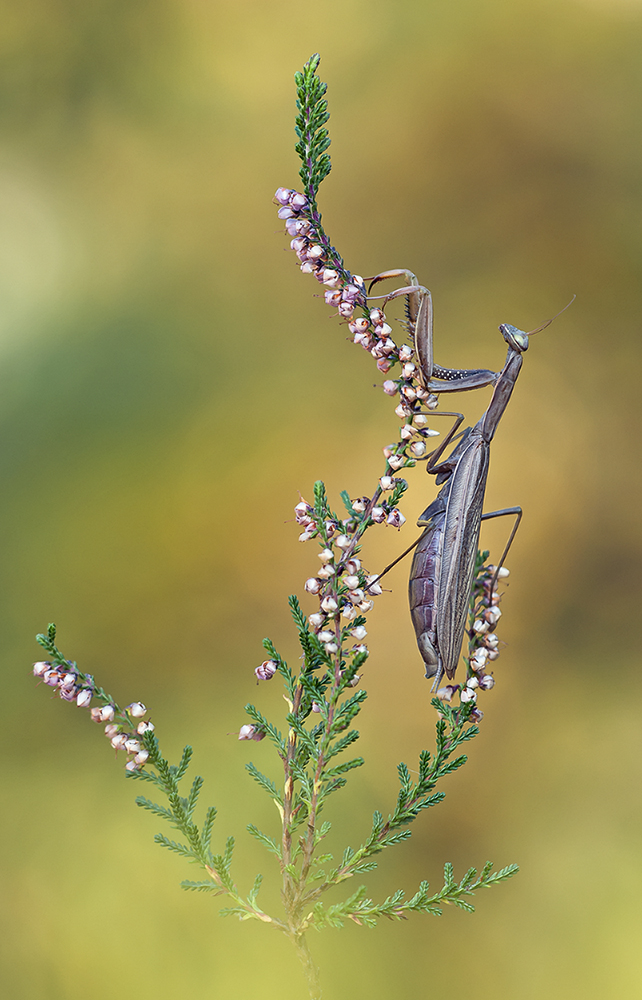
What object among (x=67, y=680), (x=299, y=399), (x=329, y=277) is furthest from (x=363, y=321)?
(x=299, y=399)

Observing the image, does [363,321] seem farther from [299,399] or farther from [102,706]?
[299,399]

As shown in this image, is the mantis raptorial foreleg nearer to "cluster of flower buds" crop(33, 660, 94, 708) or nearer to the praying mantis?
the praying mantis

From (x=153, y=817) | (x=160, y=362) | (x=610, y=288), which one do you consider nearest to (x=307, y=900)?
(x=153, y=817)

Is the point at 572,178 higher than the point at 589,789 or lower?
higher

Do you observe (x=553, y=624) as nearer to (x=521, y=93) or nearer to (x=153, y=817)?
(x=153, y=817)

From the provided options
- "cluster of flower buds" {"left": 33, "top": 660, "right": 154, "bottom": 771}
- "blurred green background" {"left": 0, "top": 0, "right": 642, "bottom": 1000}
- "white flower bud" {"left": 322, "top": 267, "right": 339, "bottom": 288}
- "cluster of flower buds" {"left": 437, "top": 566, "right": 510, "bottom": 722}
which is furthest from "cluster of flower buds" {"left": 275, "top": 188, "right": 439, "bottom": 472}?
"blurred green background" {"left": 0, "top": 0, "right": 642, "bottom": 1000}

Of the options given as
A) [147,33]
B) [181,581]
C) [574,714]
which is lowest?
[574,714]

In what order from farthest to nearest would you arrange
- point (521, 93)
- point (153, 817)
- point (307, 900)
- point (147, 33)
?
point (521, 93)
point (147, 33)
point (153, 817)
point (307, 900)
